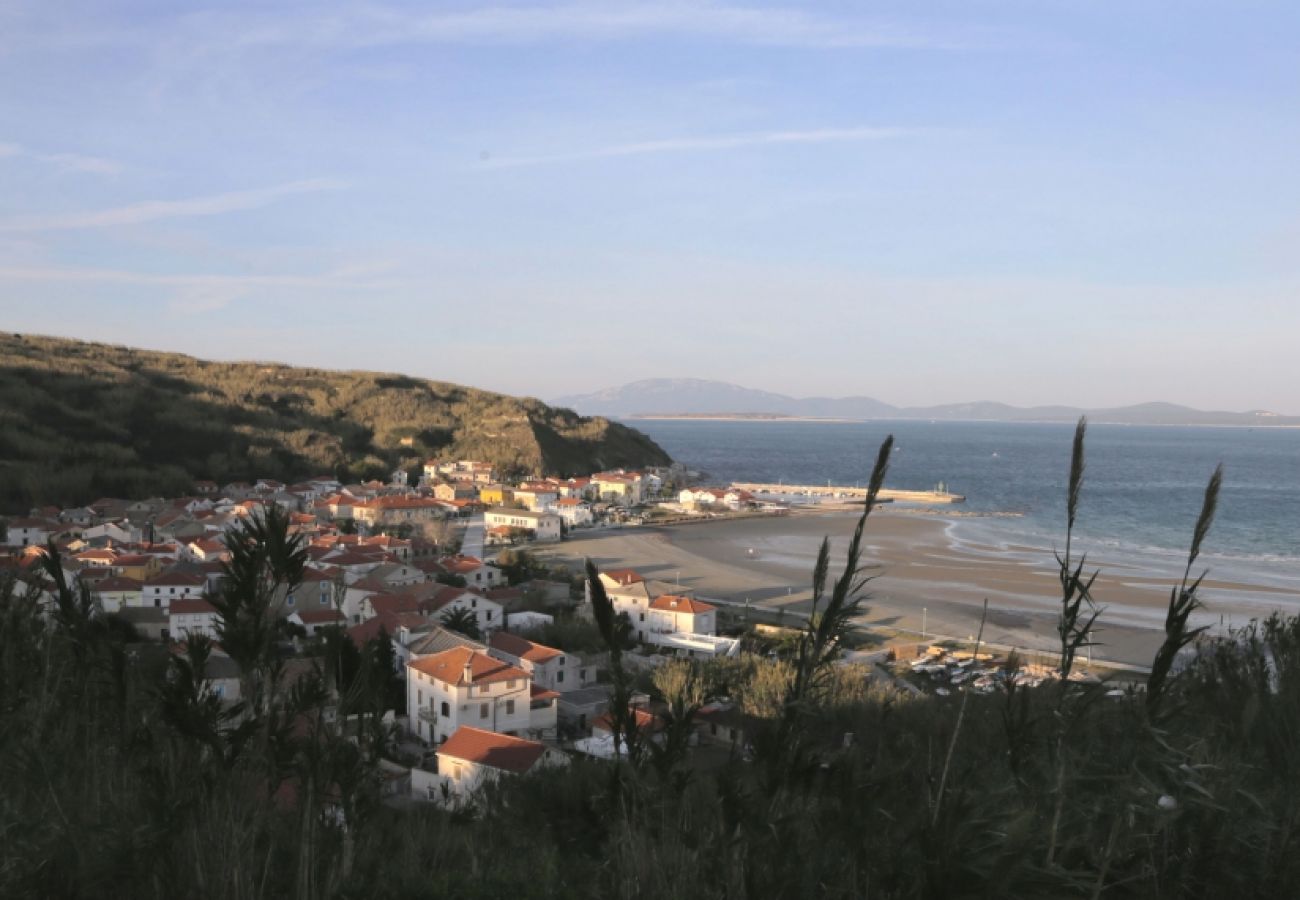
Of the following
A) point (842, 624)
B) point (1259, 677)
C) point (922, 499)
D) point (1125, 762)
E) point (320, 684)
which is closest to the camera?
point (842, 624)

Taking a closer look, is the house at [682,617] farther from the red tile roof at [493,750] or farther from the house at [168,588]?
the house at [168,588]

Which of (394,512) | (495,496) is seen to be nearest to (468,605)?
(394,512)

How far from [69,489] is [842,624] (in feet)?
173

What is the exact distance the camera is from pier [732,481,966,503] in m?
61.9

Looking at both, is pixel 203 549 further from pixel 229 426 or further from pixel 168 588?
pixel 229 426

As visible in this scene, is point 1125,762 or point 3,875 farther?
point 1125,762

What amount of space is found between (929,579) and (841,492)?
35490 millimetres

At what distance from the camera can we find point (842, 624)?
1939 millimetres

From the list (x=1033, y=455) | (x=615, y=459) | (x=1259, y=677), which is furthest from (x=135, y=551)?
(x=1033, y=455)

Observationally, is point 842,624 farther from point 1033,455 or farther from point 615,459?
point 1033,455

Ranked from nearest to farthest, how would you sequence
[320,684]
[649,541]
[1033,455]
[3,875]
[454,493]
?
[3,875] < [320,684] < [649,541] < [454,493] < [1033,455]

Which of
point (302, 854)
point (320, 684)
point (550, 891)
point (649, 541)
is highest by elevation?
point (320, 684)

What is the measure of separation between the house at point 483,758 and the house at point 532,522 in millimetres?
31870

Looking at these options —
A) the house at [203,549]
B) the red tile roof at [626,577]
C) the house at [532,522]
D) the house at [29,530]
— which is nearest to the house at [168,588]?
the house at [203,549]
